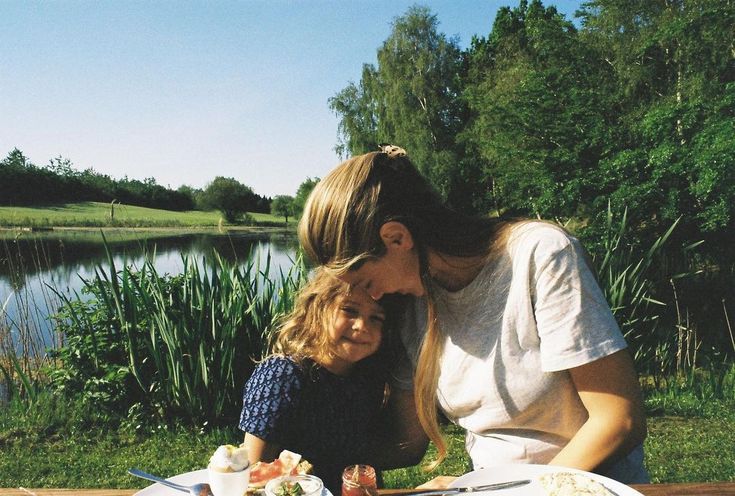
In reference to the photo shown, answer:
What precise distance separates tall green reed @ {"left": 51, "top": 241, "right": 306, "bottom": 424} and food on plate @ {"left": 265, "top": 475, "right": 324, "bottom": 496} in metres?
2.51

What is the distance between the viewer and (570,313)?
1170 millimetres

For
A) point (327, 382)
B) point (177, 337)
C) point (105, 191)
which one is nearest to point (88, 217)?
point (105, 191)

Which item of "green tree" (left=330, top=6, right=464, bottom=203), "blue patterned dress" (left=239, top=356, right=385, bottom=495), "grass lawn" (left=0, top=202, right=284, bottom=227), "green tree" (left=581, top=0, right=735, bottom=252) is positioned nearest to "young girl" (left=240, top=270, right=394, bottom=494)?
"blue patterned dress" (left=239, top=356, right=385, bottom=495)

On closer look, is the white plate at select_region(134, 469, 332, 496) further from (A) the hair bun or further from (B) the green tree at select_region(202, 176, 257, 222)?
(B) the green tree at select_region(202, 176, 257, 222)

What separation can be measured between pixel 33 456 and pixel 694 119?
12.9m

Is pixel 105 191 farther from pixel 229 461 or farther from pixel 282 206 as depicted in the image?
pixel 229 461

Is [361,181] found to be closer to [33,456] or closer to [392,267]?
[392,267]

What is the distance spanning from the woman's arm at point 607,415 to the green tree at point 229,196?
4327cm

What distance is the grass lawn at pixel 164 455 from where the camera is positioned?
3.14 m

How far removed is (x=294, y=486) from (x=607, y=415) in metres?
0.65

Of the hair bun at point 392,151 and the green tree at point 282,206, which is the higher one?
the green tree at point 282,206

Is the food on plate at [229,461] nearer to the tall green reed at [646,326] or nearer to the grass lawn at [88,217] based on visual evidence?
the tall green reed at [646,326]

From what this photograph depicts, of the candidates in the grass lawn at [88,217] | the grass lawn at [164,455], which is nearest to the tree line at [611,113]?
the grass lawn at [164,455]

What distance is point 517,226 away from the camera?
4.58 feet
